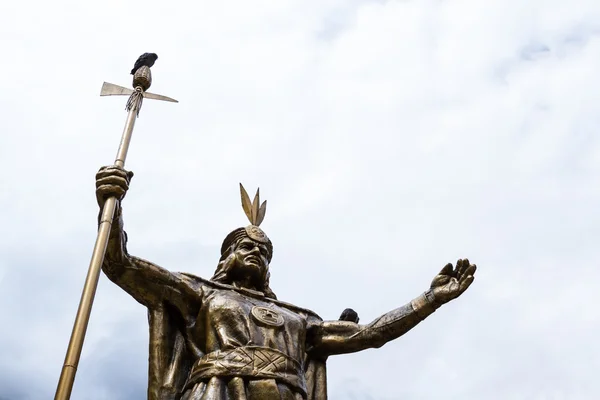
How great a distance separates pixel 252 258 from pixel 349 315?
1.37 m

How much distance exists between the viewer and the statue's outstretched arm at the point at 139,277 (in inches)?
383

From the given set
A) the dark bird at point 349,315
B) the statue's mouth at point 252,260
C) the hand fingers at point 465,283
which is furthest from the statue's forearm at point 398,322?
the statue's mouth at point 252,260

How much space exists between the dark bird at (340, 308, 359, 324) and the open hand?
1.10 metres

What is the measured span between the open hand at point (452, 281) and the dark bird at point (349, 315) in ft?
3.61

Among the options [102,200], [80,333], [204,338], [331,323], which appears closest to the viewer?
[80,333]

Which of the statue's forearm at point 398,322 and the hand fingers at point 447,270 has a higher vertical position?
the hand fingers at point 447,270

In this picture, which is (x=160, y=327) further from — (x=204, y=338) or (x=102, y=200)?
(x=102, y=200)

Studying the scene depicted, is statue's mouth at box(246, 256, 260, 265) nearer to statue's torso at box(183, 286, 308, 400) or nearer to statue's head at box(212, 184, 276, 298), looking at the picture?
statue's head at box(212, 184, 276, 298)

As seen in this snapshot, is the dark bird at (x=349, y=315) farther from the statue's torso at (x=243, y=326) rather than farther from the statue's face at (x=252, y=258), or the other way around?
the statue's face at (x=252, y=258)

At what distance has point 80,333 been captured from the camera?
8.20 m

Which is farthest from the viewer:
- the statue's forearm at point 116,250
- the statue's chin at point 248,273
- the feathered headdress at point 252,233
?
the feathered headdress at point 252,233

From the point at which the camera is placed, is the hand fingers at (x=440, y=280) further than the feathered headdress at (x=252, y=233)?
No

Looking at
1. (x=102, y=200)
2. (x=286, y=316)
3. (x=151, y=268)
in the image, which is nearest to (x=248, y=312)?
(x=286, y=316)

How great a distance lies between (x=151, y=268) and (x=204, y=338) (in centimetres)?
96
